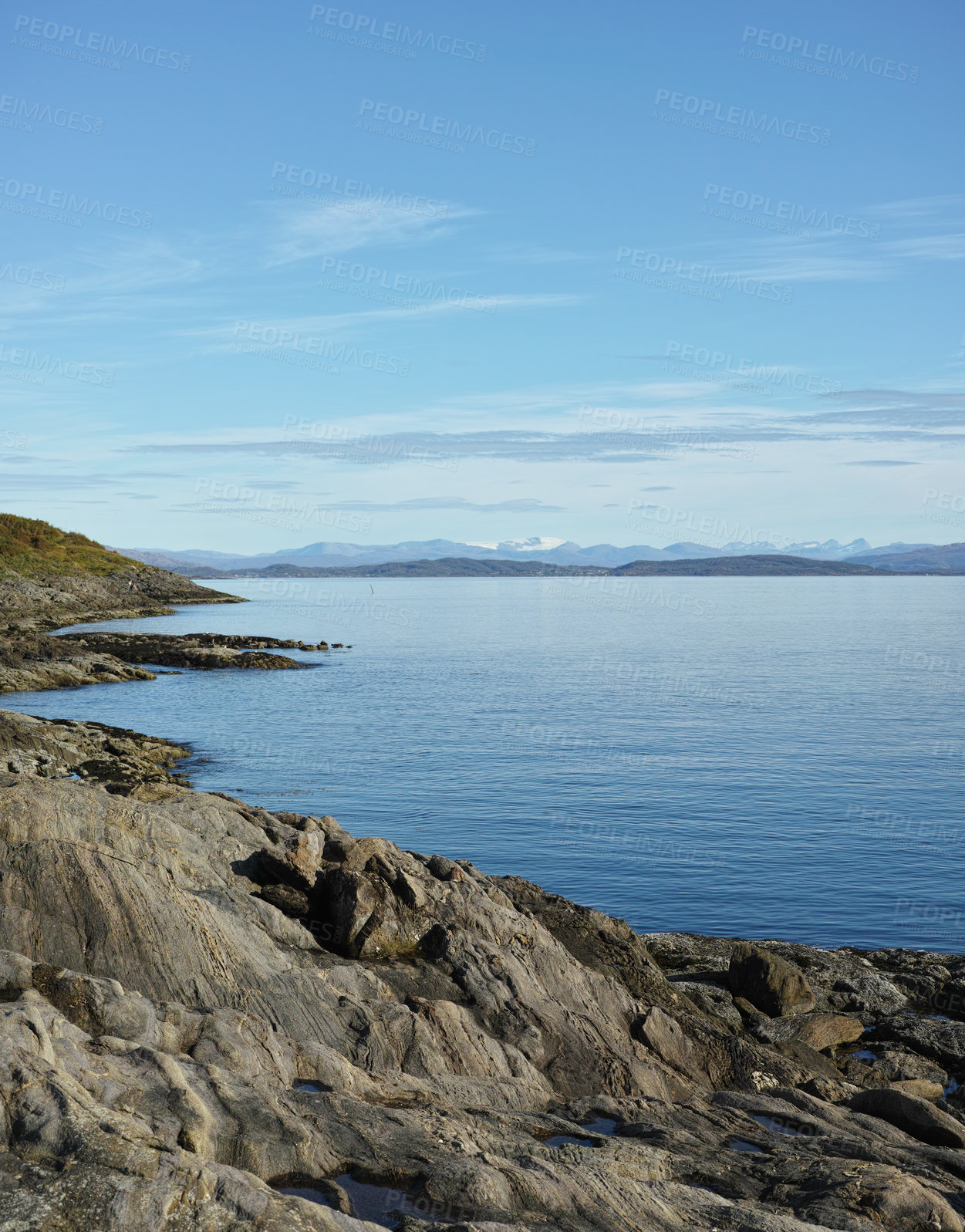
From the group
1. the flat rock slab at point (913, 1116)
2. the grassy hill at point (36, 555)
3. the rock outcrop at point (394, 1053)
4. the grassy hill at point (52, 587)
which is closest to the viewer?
the rock outcrop at point (394, 1053)

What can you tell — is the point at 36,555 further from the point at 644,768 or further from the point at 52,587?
the point at 644,768

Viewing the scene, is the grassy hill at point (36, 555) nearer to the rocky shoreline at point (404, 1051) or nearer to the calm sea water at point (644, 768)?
the calm sea water at point (644, 768)

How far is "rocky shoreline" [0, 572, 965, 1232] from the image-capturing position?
1195 centimetres

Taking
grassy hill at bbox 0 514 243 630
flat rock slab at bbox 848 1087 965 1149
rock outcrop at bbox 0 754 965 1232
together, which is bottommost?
flat rock slab at bbox 848 1087 965 1149

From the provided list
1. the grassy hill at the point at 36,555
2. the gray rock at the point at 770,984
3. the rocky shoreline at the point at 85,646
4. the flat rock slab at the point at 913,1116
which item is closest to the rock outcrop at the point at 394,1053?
the flat rock slab at the point at 913,1116

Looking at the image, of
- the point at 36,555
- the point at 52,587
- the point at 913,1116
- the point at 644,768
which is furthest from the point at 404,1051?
the point at 36,555

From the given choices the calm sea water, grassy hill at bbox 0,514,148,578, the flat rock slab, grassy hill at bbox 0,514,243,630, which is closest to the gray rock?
the flat rock slab

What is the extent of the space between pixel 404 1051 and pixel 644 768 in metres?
36.9

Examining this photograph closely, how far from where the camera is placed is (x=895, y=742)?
5991 centimetres

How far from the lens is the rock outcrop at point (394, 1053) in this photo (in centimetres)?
1190

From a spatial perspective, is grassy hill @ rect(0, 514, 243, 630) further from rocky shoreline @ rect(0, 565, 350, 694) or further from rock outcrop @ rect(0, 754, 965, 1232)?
rock outcrop @ rect(0, 754, 965, 1232)

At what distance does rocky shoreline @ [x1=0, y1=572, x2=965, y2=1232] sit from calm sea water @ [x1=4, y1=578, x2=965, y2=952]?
222 inches

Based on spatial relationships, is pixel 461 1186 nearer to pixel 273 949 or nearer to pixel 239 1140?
pixel 239 1140

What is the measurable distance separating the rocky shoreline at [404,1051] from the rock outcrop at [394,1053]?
53 millimetres
